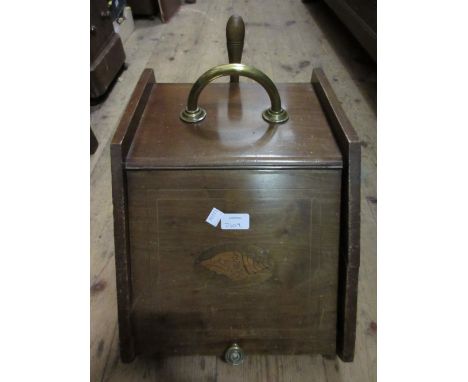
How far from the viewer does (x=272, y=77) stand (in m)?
2.10

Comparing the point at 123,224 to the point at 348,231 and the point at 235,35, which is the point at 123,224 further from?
the point at 235,35

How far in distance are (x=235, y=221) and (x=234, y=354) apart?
277 mm

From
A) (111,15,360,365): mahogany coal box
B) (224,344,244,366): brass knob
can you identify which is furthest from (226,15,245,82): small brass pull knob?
(224,344,244,366): brass knob

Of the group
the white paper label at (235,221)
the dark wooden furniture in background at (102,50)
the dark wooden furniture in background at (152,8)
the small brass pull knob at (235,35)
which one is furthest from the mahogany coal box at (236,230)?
the dark wooden furniture in background at (152,8)

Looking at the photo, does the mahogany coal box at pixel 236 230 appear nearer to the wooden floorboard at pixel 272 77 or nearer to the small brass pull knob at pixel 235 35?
the wooden floorboard at pixel 272 77

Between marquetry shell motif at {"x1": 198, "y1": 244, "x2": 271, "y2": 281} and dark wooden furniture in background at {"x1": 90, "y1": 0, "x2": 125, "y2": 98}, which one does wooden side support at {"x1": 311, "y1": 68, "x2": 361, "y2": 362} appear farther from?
dark wooden furniture in background at {"x1": 90, "y1": 0, "x2": 125, "y2": 98}

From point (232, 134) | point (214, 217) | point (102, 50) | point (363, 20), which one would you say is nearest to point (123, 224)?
point (214, 217)

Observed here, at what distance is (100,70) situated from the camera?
186 centimetres

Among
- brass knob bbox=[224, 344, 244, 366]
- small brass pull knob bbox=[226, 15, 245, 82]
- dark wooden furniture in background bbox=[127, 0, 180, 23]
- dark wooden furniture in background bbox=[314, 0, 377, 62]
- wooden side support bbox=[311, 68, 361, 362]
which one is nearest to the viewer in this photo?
wooden side support bbox=[311, 68, 361, 362]

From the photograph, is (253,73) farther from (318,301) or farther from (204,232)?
(318,301)

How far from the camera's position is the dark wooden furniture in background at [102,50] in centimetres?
184

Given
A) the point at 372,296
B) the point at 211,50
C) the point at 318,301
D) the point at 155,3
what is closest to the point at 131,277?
the point at 318,301

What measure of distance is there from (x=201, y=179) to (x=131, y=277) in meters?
0.23

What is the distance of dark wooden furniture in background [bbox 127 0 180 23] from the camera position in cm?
276
